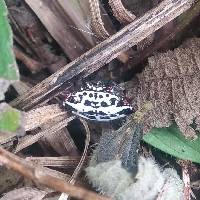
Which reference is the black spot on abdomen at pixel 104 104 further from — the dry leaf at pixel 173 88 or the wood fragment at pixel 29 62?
the wood fragment at pixel 29 62

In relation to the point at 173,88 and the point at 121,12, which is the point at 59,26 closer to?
the point at 121,12

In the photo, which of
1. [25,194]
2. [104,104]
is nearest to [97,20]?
[104,104]

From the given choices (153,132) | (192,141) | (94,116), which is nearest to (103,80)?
(94,116)

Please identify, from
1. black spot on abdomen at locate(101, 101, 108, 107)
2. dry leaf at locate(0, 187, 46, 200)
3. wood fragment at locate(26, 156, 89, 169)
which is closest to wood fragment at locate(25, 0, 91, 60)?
black spot on abdomen at locate(101, 101, 108, 107)

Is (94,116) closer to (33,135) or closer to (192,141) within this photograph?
(33,135)

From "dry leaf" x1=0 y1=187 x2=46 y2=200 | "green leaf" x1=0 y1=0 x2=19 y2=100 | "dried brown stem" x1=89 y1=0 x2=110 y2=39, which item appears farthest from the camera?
"dried brown stem" x1=89 y1=0 x2=110 y2=39

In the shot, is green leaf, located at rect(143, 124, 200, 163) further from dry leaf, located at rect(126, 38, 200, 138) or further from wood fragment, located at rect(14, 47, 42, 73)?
wood fragment, located at rect(14, 47, 42, 73)
